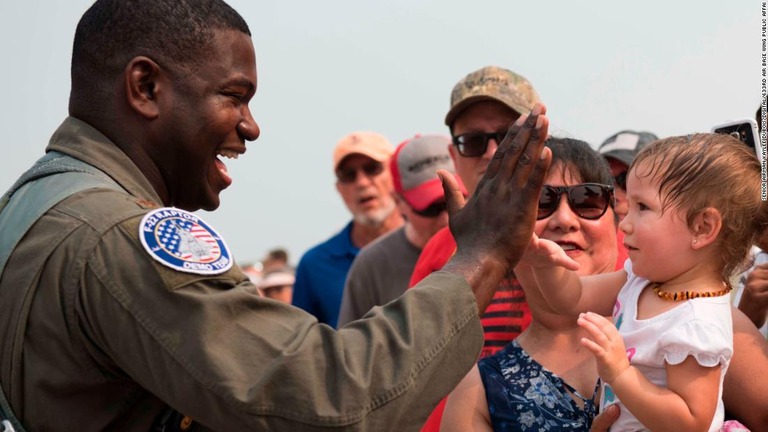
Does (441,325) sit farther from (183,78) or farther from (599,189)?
(599,189)

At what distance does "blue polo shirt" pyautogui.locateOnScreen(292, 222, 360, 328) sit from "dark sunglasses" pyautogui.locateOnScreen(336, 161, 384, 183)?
752 mm

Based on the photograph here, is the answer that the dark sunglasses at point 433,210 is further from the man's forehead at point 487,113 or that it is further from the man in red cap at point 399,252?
the man's forehead at point 487,113

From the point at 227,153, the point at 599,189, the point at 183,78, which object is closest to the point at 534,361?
the point at 599,189

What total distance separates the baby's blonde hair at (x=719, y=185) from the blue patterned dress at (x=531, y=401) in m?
0.69

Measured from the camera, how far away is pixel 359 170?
8.69 meters

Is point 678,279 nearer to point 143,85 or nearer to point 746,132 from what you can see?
point 746,132

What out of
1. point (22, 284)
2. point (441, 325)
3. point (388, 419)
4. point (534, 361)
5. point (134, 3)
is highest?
point (134, 3)

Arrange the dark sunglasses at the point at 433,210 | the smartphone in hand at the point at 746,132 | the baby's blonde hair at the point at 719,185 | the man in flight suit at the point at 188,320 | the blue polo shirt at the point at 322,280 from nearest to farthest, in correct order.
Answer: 1. the man in flight suit at the point at 188,320
2. the baby's blonde hair at the point at 719,185
3. the smartphone in hand at the point at 746,132
4. the dark sunglasses at the point at 433,210
5. the blue polo shirt at the point at 322,280

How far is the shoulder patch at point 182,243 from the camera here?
8.80 ft

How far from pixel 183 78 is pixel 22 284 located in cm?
78

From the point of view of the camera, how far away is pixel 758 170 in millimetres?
3406

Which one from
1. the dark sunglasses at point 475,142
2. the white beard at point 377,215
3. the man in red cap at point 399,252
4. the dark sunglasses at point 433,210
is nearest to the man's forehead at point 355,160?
the white beard at point 377,215

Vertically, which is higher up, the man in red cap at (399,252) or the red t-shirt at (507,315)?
the red t-shirt at (507,315)

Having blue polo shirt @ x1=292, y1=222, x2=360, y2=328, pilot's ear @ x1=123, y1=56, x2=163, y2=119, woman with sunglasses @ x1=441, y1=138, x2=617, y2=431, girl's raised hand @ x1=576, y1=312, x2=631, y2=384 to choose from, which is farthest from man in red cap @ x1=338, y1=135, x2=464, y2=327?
pilot's ear @ x1=123, y1=56, x2=163, y2=119
